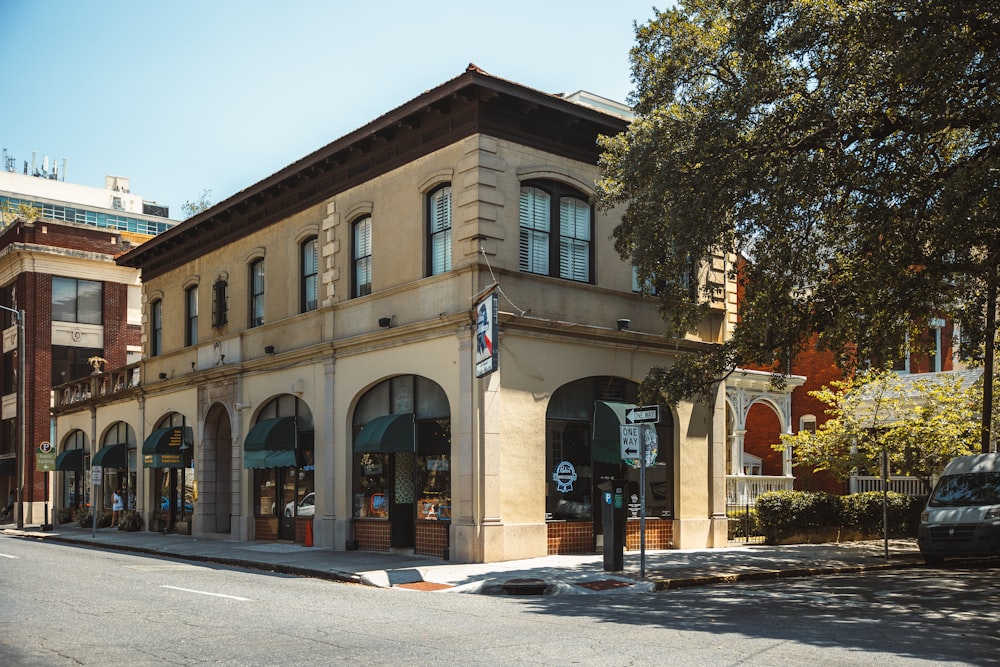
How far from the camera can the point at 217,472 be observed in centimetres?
3084

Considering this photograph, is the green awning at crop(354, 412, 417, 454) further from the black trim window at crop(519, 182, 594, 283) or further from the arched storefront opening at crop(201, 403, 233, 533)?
the arched storefront opening at crop(201, 403, 233, 533)

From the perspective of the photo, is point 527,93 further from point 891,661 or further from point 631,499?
point 891,661

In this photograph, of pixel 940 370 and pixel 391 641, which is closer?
pixel 391 641

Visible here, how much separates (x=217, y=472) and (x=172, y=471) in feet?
10.8

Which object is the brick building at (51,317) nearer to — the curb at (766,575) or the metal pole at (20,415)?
the metal pole at (20,415)

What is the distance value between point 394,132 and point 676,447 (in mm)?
9674

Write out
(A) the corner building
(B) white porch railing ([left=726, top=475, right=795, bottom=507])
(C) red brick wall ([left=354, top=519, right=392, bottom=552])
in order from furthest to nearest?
(B) white porch railing ([left=726, top=475, right=795, bottom=507]) → (C) red brick wall ([left=354, top=519, right=392, bottom=552]) → (A) the corner building

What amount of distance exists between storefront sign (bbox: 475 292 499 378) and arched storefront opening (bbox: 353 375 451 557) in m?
2.32

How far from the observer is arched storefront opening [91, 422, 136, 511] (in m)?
36.5

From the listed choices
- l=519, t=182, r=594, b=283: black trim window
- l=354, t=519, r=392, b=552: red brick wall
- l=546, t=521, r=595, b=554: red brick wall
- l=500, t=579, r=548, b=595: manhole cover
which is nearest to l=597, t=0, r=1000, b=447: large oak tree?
l=519, t=182, r=594, b=283: black trim window

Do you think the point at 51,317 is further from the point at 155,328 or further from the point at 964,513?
the point at 964,513

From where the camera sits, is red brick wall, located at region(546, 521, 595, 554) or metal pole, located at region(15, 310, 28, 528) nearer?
red brick wall, located at region(546, 521, 595, 554)

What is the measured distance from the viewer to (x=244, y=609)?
41.6 feet

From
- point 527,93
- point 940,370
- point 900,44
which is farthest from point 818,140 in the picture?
point 940,370
